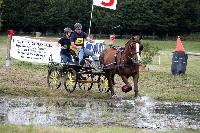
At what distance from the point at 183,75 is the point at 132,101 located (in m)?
9.37

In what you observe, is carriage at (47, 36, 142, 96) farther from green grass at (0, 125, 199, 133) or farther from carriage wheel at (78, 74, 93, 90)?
green grass at (0, 125, 199, 133)

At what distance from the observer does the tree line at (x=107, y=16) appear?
233 feet

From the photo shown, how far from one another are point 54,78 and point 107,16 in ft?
170

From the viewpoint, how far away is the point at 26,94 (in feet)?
60.5

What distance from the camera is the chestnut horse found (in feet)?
59.4

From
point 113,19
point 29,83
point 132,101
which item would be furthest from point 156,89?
point 113,19

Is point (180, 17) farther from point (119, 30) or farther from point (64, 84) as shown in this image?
point (64, 84)

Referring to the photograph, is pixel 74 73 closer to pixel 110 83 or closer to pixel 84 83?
pixel 84 83

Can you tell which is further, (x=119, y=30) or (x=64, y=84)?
(x=119, y=30)

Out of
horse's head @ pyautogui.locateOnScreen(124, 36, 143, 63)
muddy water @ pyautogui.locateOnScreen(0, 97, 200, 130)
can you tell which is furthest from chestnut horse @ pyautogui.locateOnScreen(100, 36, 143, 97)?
muddy water @ pyautogui.locateOnScreen(0, 97, 200, 130)

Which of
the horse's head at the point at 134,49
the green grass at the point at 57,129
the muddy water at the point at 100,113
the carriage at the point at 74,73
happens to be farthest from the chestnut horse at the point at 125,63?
the green grass at the point at 57,129

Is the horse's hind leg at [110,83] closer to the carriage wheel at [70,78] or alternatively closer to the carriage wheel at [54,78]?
the carriage wheel at [70,78]

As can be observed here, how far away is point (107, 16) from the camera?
234 feet

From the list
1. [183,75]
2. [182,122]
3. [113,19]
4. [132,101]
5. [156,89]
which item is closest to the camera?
[182,122]
